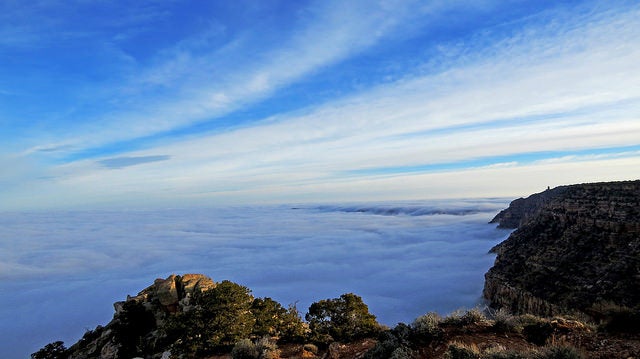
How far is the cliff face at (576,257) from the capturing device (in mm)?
30125

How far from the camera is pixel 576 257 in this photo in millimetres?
36531

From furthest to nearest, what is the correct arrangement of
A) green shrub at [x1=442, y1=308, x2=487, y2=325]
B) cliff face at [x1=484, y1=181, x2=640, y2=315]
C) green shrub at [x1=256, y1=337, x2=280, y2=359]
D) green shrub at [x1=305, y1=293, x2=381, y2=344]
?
cliff face at [x1=484, y1=181, x2=640, y2=315] < green shrub at [x1=305, y1=293, x2=381, y2=344] < green shrub at [x1=256, y1=337, x2=280, y2=359] < green shrub at [x1=442, y1=308, x2=487, y2=325]

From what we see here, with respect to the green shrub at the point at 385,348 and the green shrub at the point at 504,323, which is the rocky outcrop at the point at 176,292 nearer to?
the green shrub at the point at 385,348

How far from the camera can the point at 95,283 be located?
3917 inches

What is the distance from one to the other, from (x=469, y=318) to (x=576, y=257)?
35.0 m

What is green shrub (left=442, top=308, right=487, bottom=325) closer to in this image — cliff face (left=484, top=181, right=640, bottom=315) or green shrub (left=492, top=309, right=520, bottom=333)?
green shrub (left=492, top=309, right=520, bottom=333)

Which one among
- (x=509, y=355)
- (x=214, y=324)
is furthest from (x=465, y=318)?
(x=214, y=324)

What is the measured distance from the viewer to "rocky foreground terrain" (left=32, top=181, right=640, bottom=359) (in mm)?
8906

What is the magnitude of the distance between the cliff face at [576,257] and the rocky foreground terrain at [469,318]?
0.13 meters

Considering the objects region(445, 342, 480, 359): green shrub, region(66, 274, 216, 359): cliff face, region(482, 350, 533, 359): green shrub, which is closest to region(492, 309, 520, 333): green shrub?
region(445, 342, 480, 359): green shrub

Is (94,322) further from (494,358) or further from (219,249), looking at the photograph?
(494,358)

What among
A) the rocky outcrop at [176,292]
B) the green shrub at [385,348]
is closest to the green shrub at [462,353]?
the green shrub at [385,348]

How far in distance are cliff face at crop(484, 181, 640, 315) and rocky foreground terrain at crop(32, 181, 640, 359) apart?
0.13 m

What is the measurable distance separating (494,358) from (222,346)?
36.5 feet
